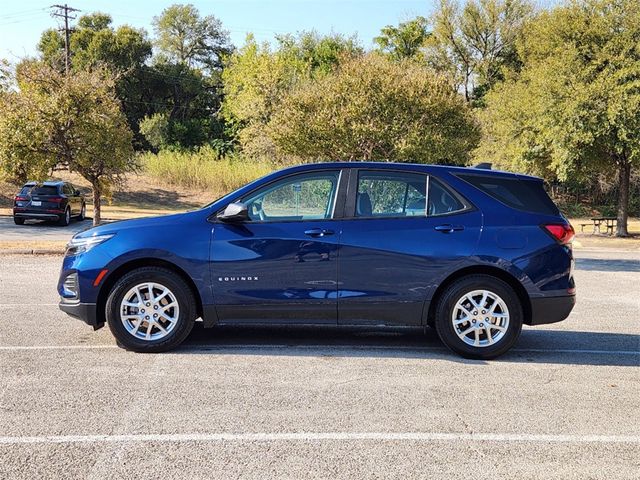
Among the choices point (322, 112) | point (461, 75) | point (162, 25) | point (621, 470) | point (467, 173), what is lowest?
point (621, 470)

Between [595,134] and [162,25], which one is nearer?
[595,134]

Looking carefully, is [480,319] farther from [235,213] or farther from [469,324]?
[235,213]

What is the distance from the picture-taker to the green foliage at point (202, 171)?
42031 millimetres

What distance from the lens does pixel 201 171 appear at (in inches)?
1697

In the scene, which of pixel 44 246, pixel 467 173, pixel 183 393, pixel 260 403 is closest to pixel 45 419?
pixel 183 393

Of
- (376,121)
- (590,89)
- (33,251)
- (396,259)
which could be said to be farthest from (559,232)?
(590,89)

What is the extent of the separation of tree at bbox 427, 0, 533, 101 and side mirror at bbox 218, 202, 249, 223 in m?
46.0

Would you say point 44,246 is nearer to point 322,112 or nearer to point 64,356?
point 322,112

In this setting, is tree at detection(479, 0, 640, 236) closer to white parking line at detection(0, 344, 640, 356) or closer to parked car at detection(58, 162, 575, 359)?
white parking line at detection(0, 344, 640, 356)

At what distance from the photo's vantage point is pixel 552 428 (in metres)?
4.56

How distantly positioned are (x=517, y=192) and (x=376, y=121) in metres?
9.07

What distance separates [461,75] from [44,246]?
43430 mm

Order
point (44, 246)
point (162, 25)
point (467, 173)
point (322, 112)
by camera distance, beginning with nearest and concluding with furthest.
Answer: point (467, 173)
point (322, 112)
point (44, 246)
point (162, 25)

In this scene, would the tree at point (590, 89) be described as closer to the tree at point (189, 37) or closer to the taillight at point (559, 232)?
the taillight at point (559, 232)
